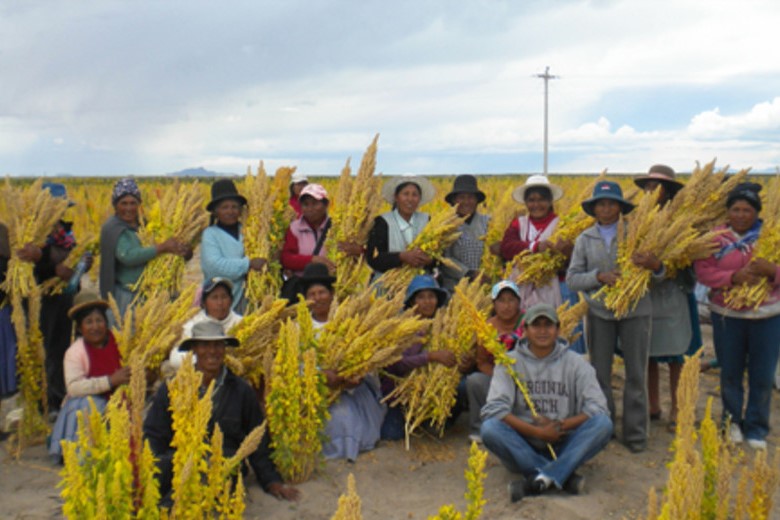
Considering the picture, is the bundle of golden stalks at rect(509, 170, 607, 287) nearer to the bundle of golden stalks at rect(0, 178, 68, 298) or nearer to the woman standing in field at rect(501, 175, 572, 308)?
the woman standing in field at rect(501, 175, 572, 308)

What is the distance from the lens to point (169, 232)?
15.4ft

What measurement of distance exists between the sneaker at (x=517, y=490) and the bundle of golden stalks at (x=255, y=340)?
140 cm

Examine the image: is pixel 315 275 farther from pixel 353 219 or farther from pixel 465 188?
pixel 465 188

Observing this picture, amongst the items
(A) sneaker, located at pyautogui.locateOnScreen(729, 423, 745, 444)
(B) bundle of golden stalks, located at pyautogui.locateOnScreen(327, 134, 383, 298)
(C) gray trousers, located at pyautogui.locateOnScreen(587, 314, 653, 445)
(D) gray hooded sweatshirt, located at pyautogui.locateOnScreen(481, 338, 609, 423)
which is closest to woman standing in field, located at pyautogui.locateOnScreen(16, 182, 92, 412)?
(B) bundle of golden stalks, located at pyautogui.locateOnScreen(327, 134, 383, 298)

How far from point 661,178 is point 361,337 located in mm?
2280

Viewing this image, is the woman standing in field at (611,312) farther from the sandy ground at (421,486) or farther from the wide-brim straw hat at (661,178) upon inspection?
the wide-brim straw hat at (661,178)

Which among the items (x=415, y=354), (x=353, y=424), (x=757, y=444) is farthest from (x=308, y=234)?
(x=757, y=444)

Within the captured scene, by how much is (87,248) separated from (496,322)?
2.87 m

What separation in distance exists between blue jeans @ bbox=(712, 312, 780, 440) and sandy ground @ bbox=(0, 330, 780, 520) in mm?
264

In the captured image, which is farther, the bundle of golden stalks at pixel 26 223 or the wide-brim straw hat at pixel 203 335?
the bundle of golden stalks at pixel 26 223

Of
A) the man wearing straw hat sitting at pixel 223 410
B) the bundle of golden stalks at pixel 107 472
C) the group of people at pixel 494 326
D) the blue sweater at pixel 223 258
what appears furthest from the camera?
the blue sweater at pixel 223 258

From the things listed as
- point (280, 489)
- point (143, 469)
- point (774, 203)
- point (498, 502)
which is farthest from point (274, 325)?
point (774, 203)

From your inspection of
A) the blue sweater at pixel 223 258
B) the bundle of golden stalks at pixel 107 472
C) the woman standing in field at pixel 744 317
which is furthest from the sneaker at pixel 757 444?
the bundle of golden stalks at pixel 107 472

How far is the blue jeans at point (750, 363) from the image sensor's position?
13.1ft
